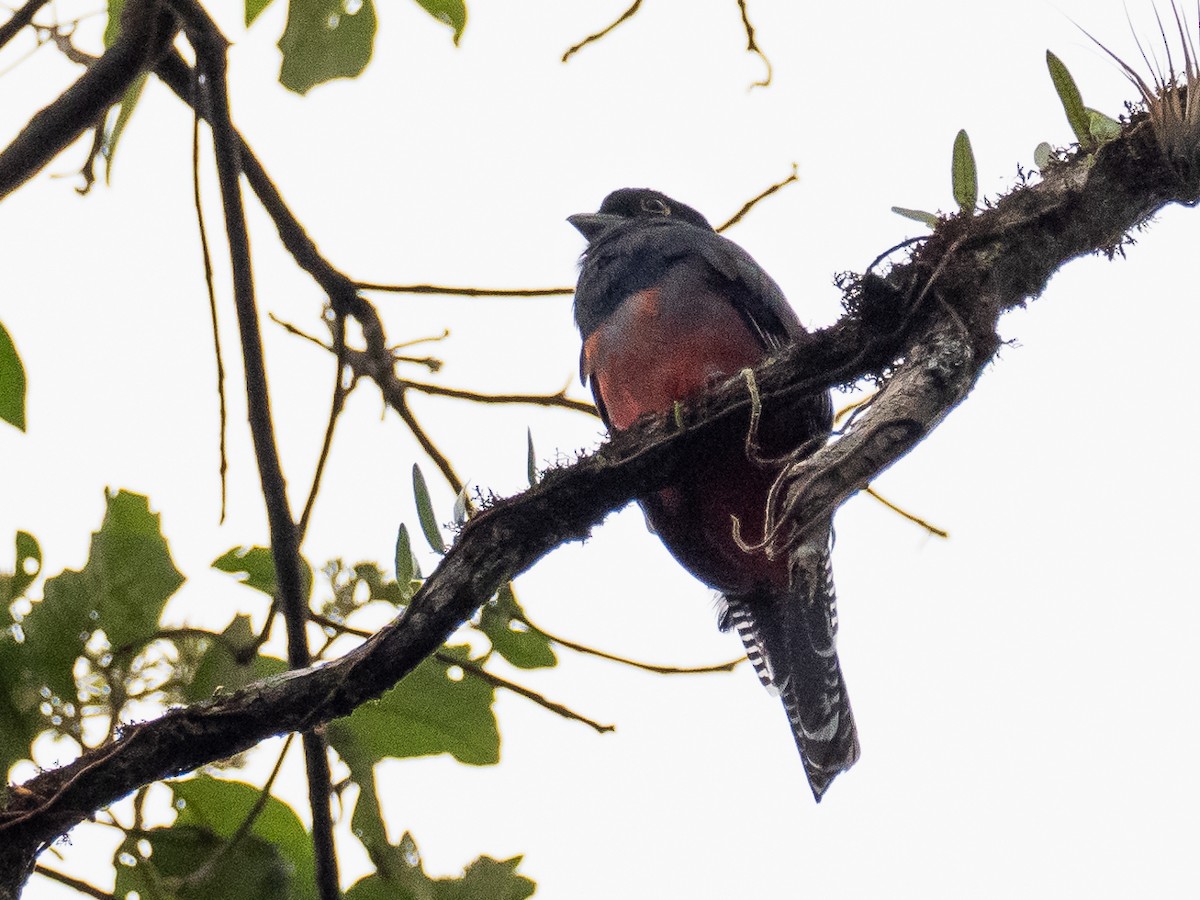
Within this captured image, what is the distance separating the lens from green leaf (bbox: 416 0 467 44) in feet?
A: 10.5

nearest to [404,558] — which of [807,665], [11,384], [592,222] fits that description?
[11,384]

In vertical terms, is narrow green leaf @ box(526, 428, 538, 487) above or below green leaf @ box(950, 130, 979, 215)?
below

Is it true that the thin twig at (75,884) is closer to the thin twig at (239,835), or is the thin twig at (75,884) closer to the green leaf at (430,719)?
the thin twig at (239,835)

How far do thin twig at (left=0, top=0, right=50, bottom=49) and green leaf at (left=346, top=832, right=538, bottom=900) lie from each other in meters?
1.91

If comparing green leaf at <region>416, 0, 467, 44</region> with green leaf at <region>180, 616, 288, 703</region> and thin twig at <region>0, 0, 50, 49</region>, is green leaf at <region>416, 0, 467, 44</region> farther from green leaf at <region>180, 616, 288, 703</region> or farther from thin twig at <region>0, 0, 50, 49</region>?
green leaf at <region>180, 616, 288, 703</region>

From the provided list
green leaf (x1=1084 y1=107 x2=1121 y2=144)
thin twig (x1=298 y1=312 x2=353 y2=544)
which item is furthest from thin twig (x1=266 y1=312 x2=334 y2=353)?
green leaf (x1=1084 y1=107 x2=1121 y2=144)

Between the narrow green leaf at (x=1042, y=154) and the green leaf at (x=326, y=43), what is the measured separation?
1.54 metres

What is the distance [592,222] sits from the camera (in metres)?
4.83

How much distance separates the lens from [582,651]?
299cm

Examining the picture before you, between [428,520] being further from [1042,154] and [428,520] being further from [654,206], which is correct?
[654,206]

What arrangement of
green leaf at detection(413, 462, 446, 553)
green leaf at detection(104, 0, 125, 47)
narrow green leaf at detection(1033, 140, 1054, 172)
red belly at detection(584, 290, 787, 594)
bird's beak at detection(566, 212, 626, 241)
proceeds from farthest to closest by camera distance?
bird's beak at detection(566, 212, 626, 241) < red belly at detection(584, 290, 787, 594) < green leaf at detection(104, 0, 125, 47) < green leaf at detection(413, 462, 446, 553) < narrow green leaf at detection(1033, 140, 1054, 172)

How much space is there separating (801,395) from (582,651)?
2.86 feet

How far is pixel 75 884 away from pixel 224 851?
283 mm

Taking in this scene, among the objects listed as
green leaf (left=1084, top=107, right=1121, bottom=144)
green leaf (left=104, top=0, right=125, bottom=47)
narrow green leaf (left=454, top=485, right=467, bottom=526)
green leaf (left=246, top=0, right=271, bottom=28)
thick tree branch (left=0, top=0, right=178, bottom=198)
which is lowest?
narrow green leaf (left=454, top=485, right=467, bottom=526)
